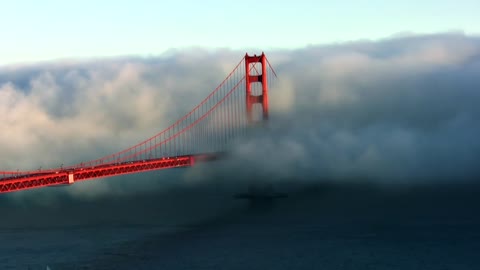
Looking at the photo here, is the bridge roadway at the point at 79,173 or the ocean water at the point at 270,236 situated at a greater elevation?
the bridge roadway at the point at 79,173

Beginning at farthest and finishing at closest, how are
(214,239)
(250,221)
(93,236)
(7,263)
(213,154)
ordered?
(213,154)
(250,221)
(93,236)
(214,239)
(7,263)

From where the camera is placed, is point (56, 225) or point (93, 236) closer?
point (93, 236)

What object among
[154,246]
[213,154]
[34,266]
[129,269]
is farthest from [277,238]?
[213,154]

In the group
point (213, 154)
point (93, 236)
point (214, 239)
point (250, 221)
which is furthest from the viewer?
point (213, 154)

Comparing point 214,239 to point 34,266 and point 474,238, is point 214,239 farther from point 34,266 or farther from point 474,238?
point 474,238
